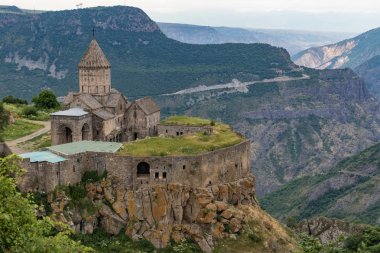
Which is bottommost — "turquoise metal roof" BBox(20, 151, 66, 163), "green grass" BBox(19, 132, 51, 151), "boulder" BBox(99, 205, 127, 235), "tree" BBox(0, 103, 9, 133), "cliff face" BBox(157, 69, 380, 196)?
"cliff face" BBox(157, 69, 380, 196)

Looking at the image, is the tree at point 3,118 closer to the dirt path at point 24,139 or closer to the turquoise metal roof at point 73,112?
the dirt path at point 24,139

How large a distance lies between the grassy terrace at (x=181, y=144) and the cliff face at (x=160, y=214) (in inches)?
110

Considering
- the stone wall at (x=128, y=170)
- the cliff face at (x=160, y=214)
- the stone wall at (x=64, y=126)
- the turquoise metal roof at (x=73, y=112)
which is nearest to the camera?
the stone wall at (x=128, y=170)

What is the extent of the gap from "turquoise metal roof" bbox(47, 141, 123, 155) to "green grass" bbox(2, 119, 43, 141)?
364 inches

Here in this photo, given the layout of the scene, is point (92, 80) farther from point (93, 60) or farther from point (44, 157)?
point (44, 157)

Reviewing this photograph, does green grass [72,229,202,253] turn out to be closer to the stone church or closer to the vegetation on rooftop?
the stone church

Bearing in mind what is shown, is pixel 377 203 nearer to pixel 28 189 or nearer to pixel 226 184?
pixel 226 184

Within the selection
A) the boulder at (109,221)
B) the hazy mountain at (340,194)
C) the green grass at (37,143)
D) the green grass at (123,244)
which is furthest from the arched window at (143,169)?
the hazy mountain at (340,194)

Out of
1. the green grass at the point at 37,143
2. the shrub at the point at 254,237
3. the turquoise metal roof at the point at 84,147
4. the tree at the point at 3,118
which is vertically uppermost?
the turquoise metal roof at the point at 84,147

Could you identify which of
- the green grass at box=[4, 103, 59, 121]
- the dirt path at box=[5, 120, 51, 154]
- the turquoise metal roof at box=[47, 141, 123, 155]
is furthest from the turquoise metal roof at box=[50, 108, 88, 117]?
the green grass at box=[4, 103, 59, 121]

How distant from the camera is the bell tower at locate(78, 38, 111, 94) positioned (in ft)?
204

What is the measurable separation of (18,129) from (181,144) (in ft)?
59.6

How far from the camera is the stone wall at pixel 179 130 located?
202ft

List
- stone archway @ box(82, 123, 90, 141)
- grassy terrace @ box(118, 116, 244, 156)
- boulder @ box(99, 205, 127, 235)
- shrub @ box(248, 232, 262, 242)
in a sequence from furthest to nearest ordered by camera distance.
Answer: stone archway @ box(82, 123, 90, 141) → shrub @ box(248, 232, 262, 242) → grassy terrace @ box(118, 116, 244, 156) → boulder @ box(99, 205, 127, 235)
